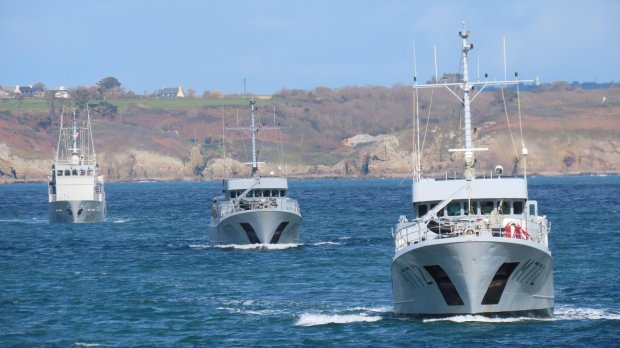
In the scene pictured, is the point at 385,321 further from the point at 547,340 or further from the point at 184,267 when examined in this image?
the point at 184,267

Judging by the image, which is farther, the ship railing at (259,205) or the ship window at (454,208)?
the ship railing at (259,205)

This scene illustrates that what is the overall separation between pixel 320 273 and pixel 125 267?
473 inches

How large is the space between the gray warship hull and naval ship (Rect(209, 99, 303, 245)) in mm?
38700

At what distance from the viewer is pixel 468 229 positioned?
137 ft

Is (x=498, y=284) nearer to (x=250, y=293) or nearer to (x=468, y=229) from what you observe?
(x=468, y=229)

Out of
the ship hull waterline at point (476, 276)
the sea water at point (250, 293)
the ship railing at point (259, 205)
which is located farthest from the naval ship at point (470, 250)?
the ship railing at point (259, 205)

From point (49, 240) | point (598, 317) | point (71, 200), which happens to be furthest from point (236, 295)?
point (71, 200)

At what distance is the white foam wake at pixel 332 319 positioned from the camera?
152 ft

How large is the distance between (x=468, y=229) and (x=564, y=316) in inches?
252

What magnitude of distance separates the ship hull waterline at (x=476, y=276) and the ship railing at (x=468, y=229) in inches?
27.4

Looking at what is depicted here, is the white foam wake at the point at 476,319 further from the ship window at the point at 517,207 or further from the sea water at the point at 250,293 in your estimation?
the ship window at the point at 517,207

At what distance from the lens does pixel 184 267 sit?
70188 millimetres

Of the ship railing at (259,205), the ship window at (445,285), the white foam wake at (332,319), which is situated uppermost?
the ship railing at (259,205)

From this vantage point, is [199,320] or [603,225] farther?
[603,225]
